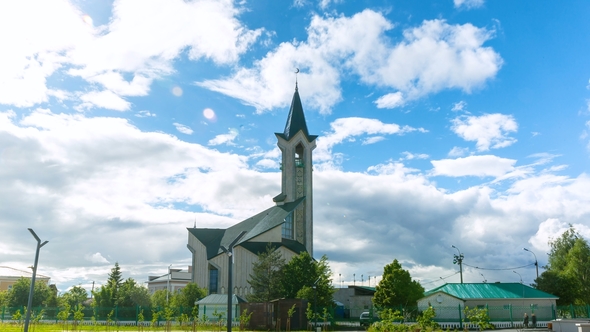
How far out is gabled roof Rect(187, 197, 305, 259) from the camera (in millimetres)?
66438

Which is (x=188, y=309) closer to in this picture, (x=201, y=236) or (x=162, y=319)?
(x=162, y=319)

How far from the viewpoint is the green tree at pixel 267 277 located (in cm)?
5416

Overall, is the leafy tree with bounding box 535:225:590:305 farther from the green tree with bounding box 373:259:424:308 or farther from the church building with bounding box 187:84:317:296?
the church building with bounding box 187:84:317:296

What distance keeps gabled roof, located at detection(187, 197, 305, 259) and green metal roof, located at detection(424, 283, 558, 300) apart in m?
21.3

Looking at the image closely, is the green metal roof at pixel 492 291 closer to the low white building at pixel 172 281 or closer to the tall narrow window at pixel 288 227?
the tall narrow window at pixel 288 227

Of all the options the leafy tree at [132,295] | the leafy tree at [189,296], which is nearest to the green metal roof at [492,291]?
the leafy tree at [189,296]

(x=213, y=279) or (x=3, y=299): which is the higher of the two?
(x=213, y=279)

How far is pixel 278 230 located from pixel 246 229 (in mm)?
9214

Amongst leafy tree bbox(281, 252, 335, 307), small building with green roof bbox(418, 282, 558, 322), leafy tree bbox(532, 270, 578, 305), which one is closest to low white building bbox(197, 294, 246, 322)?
leafy tree bbox(281, 252, 335, 307)

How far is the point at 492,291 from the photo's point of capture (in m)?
50.2

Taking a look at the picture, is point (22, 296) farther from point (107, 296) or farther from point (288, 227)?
point (288, 227)

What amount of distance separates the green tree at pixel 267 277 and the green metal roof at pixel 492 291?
15.2 m

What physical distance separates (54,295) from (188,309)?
2752 centimetres

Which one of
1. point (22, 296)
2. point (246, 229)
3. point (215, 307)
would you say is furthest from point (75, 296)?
point (215, 307)
